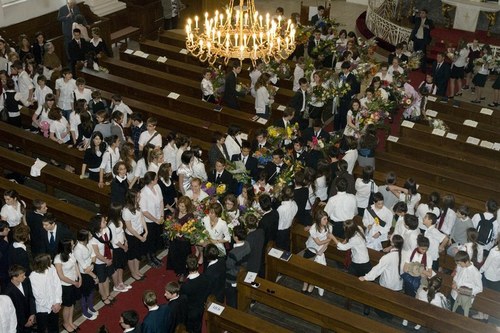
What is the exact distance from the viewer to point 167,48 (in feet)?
51.1

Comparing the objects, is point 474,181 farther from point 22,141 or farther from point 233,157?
point 22,141

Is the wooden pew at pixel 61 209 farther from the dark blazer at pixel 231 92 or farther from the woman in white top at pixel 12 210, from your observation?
the dark blazer at pixel 231 92

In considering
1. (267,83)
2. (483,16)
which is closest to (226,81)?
(267,83)

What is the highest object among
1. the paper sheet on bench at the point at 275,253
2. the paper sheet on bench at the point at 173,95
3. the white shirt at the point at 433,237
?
the white shirt at the point at 433,237

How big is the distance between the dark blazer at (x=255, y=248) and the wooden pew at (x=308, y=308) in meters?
0.39

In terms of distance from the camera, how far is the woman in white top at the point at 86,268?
7.96 metres

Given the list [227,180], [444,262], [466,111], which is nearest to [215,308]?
[227,180]

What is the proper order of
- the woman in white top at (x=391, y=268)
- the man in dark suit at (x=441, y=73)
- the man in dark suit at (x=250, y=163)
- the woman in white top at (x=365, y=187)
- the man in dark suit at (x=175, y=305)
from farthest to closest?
the man in dark suit at (x=441, y=73)
the man in dark suit at (x=250, y=163)
the woman in white top at (x=365, y=187)
the woman in white top at (x=391, y=268)
the man in dark suit at (x=175, y=305)

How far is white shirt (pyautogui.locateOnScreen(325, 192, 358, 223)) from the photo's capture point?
30.0 ft

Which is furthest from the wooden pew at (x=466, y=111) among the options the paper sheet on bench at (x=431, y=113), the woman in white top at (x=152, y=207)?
the woman in white top at (x=152, y=207)

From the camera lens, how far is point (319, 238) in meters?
8.74

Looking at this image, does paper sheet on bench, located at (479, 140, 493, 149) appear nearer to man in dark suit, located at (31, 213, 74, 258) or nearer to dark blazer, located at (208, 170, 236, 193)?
dark blazer, located at (208, 170, 236, 193)

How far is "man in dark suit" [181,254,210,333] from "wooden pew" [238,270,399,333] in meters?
0.58

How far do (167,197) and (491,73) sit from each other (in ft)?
32.9
